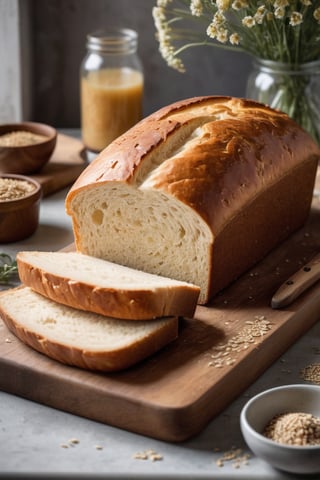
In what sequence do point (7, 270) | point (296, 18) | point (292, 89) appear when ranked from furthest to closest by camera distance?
point (292, 89)
point (296, 18)
point (7, 270)

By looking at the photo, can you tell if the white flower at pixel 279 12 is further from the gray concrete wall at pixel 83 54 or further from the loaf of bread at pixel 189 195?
the gray concrete wall at pixel 83 54

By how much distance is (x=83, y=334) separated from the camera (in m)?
2.64

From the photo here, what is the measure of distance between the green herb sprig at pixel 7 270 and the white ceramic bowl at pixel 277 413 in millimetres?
1233

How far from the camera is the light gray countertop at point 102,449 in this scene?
2299 mm

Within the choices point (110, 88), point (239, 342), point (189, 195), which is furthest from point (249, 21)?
point (239, 342)

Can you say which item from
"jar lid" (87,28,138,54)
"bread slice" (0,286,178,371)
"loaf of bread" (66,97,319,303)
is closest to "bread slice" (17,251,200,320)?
"bread slice" (0,286,178,371)

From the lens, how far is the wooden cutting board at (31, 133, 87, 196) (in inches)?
164

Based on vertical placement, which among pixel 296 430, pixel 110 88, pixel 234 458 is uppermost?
pixel 110 88

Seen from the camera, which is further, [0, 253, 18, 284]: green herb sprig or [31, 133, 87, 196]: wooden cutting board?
[31, 133, 87, 196]: wooden cutting board

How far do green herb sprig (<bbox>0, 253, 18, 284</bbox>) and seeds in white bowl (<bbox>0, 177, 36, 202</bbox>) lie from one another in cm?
25

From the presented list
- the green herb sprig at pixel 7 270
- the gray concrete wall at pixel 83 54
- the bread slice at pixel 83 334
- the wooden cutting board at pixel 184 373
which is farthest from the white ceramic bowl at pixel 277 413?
the gray concrete wall at pixel 83 54

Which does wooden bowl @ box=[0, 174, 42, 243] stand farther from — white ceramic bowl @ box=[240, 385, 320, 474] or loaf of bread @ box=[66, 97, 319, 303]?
white ceramic bowl @ box=[240, 385, 320, 474]

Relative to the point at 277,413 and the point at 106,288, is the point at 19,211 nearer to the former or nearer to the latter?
the point at 106,288

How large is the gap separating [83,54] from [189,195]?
98.5 inches
